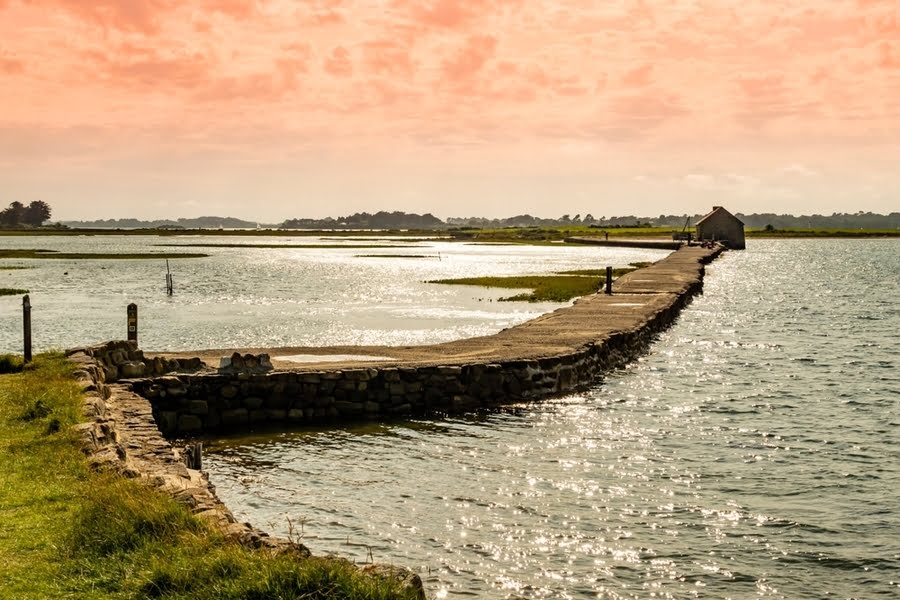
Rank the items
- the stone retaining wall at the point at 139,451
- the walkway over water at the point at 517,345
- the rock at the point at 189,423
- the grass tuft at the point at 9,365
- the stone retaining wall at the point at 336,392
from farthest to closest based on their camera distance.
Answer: the walkway over water at the point at 517,345, the grass tuft at the point at 9,365, the stone retaining wall at the point at 336,392, the rock at the point at 189,423, the stone retaining wall at the point at 139,451

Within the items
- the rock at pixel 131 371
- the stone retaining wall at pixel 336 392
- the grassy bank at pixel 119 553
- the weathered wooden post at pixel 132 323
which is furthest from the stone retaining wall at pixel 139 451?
the weathered wooden post at pixel 132 323

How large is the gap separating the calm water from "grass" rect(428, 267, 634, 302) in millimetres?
23825

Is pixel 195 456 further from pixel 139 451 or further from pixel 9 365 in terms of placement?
pixel 9 365

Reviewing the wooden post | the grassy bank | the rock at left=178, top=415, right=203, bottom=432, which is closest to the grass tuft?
the rock at left=178, top=415, right=203, bottom=432

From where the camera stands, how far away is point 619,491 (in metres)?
15.2

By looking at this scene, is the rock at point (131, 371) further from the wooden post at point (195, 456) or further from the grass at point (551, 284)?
the grass at point (551, 284)

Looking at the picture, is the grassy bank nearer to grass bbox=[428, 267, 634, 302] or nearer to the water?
the water

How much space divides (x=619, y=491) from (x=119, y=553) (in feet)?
29.3

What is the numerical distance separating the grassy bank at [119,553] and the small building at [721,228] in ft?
408

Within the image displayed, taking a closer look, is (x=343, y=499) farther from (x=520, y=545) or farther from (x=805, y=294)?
(x=805, y=294)

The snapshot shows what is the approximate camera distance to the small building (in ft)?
428

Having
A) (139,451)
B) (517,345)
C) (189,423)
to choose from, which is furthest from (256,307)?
(139,451)

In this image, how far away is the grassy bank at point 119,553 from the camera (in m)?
7.74

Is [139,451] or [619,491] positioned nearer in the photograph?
[139,451]
